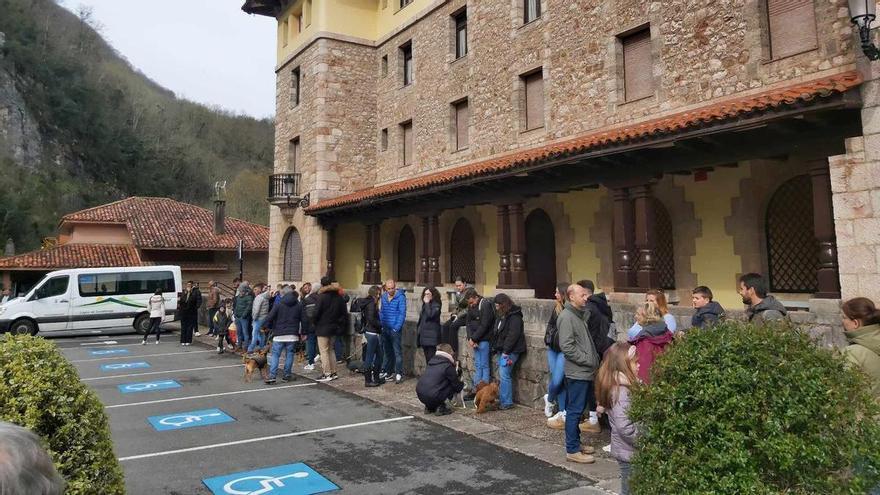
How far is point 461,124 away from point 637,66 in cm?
564

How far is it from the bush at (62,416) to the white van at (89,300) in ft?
57.0

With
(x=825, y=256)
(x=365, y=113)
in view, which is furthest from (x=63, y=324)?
(x=825, y=256)

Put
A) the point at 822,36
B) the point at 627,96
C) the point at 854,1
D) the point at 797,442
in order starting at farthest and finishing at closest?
the point at 627,96
the point at 822,36
the point at 854,1
the point at 797,442

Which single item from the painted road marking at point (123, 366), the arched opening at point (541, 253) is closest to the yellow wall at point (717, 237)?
the arched opening at point (541, 253)

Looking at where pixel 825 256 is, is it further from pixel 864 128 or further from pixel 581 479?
pixel 581 479

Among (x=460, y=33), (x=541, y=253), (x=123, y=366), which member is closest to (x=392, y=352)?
(x=541, y=253)

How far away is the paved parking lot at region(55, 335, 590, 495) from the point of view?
514 cm

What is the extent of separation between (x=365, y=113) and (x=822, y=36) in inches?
537

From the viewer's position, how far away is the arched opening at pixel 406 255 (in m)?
18.2

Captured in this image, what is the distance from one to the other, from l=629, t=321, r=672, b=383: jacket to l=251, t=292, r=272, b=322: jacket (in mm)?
9378

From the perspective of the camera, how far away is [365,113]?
63.1ft

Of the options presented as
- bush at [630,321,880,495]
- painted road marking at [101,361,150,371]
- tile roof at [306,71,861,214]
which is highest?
tile roof at [306,71,861,214]

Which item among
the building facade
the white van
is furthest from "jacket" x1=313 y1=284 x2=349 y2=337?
the white van

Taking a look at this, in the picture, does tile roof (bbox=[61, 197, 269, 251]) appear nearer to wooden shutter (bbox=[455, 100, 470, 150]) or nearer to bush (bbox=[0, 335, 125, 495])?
wooden shutter (bbox=[455, 100, 470, 150])
